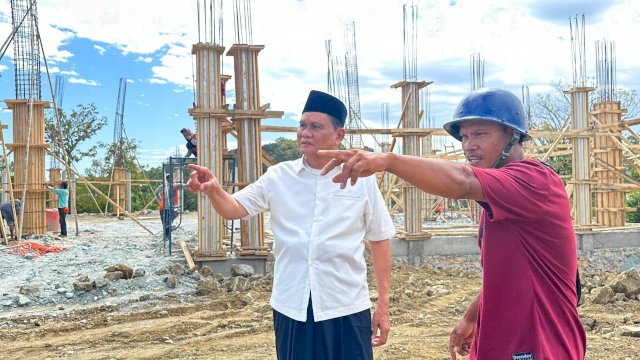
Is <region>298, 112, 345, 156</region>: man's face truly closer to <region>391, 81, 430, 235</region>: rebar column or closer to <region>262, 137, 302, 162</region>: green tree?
<region>391, 81, 430, 235</region>: rebar column

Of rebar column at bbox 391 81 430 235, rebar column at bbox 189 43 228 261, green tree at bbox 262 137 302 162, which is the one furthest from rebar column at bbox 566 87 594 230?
green tree at bbox 262 137 302 162

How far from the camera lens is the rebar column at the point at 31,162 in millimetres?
11906

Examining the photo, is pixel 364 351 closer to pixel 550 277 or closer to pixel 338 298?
pixel 338 298

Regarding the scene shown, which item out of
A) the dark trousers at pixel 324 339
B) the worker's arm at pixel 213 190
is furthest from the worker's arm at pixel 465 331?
the worker's arm at pixel 213 190

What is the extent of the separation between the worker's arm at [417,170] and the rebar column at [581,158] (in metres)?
10.9

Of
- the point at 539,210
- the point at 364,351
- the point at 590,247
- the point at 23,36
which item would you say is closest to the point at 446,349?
the point at 364,351

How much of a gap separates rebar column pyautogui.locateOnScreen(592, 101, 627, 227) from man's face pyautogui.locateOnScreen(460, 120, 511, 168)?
12.5 m

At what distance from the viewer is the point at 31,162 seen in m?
12.0

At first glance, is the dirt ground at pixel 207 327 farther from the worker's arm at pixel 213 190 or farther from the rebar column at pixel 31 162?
the rebar column at pixel 31 162

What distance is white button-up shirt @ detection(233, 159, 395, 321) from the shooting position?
2.43 m

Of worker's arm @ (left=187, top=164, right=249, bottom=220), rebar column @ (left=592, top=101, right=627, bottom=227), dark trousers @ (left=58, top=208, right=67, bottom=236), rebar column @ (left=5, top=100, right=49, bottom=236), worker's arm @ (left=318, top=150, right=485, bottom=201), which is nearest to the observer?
worker's arm @ (left=318, top=150, right=485, bottom=201)

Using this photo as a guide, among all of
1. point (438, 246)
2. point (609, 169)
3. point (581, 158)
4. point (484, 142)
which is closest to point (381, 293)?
point (484, 142)

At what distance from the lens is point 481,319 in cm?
174

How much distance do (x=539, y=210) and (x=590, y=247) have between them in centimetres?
1100
